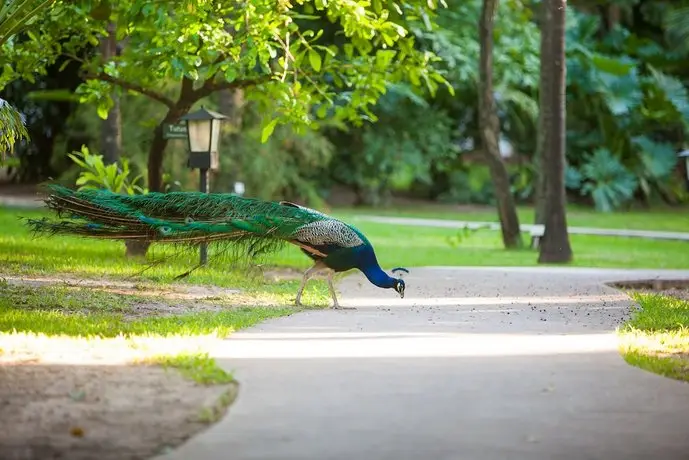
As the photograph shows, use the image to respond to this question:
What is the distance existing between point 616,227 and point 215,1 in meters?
23.0

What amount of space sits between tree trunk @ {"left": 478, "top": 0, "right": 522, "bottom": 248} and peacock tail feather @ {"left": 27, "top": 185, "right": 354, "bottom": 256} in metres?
14.9

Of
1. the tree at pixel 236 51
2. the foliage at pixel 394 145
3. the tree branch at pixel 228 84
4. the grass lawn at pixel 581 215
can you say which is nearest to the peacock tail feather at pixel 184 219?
the tree at pixel 236 51

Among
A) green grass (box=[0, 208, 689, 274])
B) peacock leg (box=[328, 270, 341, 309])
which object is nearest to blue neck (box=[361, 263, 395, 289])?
peacock leg (box=[328, 270, 341, 309])

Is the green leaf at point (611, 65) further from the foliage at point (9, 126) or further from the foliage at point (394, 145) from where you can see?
the foliage at point (9, 126)

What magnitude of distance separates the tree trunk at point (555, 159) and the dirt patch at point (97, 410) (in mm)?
16450

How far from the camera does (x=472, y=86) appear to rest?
155 ft

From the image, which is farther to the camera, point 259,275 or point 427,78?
point 427,78

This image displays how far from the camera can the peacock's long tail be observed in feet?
48.9

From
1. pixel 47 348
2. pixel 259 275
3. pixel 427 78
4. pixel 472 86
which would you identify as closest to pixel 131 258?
pixel 259 275

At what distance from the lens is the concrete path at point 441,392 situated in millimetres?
7711

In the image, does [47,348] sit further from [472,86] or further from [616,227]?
[472,86]

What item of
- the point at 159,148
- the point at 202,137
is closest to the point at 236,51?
the point at 202,137

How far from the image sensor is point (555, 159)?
84.1ft

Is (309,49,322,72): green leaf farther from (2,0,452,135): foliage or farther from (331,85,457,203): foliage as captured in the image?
(331,85,457,203): foliage
